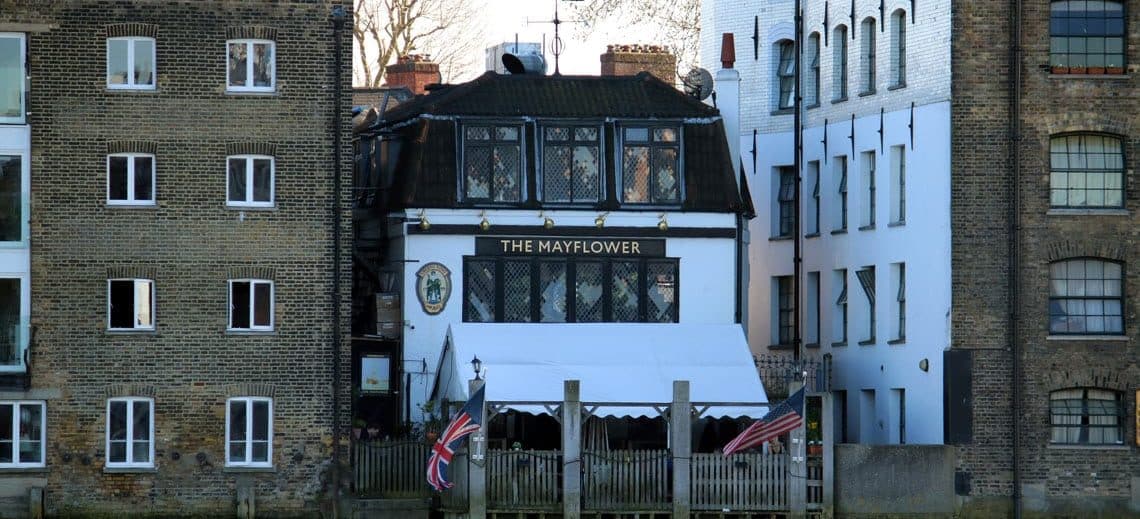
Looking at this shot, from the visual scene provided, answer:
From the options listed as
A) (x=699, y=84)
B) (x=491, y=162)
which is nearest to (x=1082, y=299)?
(x=699, y=84)

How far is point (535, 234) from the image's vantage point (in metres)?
53.0

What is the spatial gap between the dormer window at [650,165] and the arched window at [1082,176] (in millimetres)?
7247

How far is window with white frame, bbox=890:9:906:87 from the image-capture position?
54031 mm

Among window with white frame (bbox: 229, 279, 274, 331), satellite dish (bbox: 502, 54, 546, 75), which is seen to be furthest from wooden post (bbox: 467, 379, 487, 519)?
satellite dish (bbox: 502, 54, 546, 75)

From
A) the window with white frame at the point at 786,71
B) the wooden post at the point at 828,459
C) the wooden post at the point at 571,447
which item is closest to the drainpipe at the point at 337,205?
the wooden post at the point at 571,447

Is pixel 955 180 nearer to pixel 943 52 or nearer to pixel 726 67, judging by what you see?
pixel 943 52

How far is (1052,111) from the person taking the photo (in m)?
51.5

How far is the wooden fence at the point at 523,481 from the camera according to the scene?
48656 mm

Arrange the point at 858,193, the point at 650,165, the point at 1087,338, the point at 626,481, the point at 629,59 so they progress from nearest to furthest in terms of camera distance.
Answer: the point at 626,481, the point at 1087,338, the point at 650,165, the point at 858,193, the point at 629,59

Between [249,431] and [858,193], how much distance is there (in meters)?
13.7

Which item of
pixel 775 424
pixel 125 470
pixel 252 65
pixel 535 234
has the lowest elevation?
pixel 125 470

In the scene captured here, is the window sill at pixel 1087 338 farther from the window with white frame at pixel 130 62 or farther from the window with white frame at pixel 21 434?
the window with white frame at pixel 21 434

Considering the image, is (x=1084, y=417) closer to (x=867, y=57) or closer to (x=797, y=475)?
(x=797, y=475)

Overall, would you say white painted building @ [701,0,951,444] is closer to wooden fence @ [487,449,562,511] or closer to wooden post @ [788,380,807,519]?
wooden post @ [788,380,807,519]
